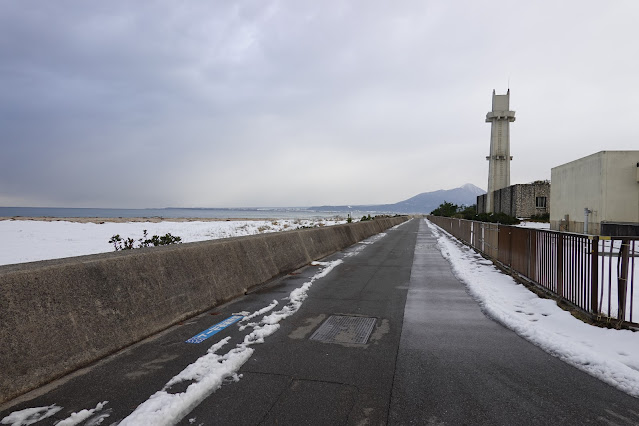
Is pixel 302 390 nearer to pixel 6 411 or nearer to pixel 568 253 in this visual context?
pixel 6 411

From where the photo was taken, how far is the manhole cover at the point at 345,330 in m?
5.22

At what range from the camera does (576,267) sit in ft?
21.9

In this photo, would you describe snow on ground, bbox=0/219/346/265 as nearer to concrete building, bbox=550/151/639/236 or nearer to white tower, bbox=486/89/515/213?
concrete building, bbox=550/151/639/236

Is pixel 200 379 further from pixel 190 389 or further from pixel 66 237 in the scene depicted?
pixel 66 237

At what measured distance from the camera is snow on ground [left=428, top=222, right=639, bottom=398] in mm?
4184

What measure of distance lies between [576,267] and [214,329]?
21.0ft

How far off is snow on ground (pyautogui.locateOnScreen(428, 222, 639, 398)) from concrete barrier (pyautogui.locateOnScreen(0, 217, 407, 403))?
5.31 m

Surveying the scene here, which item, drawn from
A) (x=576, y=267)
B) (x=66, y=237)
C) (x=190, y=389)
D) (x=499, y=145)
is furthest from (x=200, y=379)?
(x=499, y=145)

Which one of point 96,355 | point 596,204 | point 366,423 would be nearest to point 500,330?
point 366,423

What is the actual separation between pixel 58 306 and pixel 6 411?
1.13 metres

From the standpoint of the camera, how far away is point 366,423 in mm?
3131

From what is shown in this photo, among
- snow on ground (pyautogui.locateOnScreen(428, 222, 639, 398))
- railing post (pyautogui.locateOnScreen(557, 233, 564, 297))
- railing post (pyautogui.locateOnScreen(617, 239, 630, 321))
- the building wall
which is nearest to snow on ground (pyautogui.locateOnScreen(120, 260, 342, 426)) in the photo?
snow on ground (pyautogui.locateOnScreen(428, 222, 639, 398))

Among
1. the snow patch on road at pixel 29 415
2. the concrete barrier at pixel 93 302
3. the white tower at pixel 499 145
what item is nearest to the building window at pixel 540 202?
the white tower at pixel 499 145

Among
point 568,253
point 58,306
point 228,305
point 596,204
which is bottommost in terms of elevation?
point 228,305
